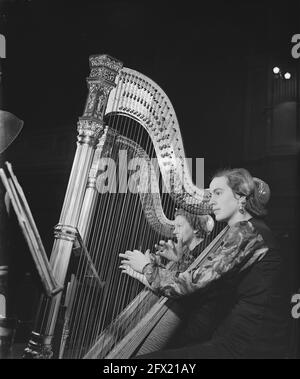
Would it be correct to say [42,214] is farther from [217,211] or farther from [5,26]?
[5,26]

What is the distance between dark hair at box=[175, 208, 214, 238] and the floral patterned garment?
122mm

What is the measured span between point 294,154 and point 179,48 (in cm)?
97

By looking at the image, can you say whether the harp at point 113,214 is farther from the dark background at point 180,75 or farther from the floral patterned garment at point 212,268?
the dark background at point 180,75

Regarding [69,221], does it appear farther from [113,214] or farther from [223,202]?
[223,202]

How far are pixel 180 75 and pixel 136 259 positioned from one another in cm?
117

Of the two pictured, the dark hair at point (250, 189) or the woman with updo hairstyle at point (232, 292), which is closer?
the woman with updo hairstyle at point (232, 292)

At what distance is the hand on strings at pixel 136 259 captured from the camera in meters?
2.62

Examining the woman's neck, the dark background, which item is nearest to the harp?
the woman's neck

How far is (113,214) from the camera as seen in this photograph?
102 inches

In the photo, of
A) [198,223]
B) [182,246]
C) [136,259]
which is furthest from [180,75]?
[136,259]

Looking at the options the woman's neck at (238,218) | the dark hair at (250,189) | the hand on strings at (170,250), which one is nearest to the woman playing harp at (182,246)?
the hand on strings at (170,250)

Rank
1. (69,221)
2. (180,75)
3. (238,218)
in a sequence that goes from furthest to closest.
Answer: (180,75), (238,218), (69,221)

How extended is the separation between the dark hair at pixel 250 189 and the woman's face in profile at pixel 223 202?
37 mm

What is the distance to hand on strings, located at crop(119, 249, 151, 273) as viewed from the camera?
8.60 feet
